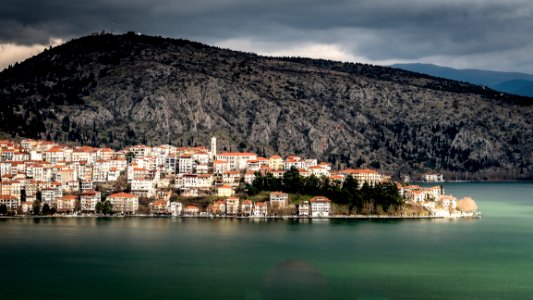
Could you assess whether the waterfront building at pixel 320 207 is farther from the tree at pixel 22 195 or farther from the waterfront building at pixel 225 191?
the tree at pixel 22 195

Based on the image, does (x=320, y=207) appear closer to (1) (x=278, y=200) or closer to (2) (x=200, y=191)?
(1) (x=278, y=200)

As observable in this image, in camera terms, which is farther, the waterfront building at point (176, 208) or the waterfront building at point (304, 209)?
the waterfront building at point (176, 208)

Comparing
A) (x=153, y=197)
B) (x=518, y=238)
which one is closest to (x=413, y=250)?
(x=518, y=238)

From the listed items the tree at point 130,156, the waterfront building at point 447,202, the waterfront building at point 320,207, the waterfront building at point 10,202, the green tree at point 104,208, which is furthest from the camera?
the tree at point 130,156

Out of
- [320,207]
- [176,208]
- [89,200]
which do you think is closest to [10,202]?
[89,200]

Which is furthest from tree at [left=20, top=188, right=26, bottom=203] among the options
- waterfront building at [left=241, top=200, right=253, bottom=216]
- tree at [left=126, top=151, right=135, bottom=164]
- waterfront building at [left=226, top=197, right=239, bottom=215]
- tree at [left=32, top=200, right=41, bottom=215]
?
waterfront building at [left=241, top=200, right=253, bottom=216]

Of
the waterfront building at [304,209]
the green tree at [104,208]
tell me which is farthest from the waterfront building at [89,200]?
the waterfront building at [304,209]

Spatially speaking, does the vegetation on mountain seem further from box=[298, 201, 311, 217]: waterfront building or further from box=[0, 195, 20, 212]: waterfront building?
box=[0, 195, 20, 212]: waterfront building

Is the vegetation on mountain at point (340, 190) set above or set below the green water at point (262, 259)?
above
